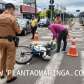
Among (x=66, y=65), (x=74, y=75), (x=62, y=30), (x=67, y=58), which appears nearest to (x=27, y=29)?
(x=62, y=30)

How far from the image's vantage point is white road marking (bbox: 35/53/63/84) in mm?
10145

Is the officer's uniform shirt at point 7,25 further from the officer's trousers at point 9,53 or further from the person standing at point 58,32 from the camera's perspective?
the person standing at point 58,32

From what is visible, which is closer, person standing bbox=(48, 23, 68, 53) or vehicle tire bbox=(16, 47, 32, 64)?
vehicle tire bbox=(16, 47, 32, 64)

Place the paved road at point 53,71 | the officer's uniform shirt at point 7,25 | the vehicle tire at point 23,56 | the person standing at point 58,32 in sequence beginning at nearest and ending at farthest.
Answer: the officer's uniform shirt at point 7,25, the paved road at point 53,71, the vehicle tire at point 23,56, the person standing at point 58,32

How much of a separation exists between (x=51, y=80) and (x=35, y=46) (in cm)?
434

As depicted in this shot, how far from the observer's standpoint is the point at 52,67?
1284 centimetres

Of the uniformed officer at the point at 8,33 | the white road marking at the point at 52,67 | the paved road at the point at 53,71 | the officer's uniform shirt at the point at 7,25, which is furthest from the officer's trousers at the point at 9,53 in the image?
the white road marking at the point at 52,67

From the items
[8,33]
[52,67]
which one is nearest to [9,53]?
[8,33]

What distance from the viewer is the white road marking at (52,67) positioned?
10145mm

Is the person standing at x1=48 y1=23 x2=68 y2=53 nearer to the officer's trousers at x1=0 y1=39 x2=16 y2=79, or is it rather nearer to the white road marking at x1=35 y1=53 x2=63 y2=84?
the white road marking at x1=35 y1=53 x2=63 y2=84

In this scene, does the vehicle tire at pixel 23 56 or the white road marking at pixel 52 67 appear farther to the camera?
the vehicle tire at pixel 23 56

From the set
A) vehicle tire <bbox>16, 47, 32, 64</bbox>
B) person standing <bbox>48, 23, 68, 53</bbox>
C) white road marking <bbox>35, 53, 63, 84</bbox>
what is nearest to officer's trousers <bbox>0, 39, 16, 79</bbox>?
white road marking <bbox>35, 53, 63, 84</bbox>

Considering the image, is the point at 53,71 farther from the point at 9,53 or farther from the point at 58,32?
the point at 58,32

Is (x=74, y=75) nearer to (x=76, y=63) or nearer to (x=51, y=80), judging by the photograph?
(x=51, y=80)
